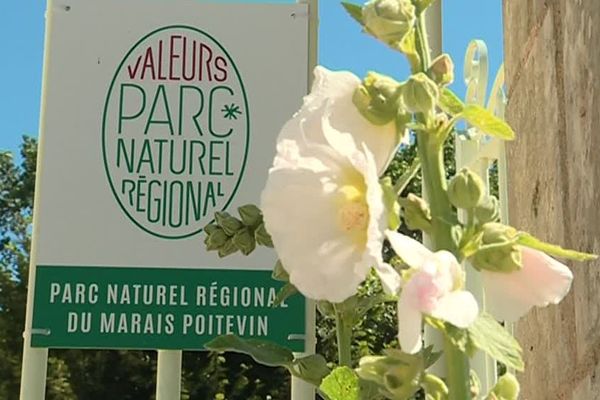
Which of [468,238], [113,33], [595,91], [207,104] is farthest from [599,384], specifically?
[113,33]

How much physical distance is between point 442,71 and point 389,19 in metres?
0.04

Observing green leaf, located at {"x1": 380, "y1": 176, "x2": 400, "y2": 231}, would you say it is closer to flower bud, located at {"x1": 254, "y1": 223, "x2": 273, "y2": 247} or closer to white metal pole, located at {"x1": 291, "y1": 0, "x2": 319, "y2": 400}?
flower bud, located at {"x1": 254, "y1": 223, "x2": 273, "y2": 247}

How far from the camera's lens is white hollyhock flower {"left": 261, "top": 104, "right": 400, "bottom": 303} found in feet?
1.45

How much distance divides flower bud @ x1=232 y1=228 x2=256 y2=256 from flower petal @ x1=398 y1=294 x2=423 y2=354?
0.27 m

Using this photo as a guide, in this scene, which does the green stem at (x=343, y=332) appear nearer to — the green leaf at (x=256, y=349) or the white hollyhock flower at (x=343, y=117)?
the green leaf at (x=256, y=349)

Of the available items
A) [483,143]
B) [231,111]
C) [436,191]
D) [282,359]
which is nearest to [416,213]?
[436,191]

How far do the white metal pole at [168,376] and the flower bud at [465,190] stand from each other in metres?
1.35

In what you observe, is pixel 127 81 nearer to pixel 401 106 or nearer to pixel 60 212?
pixel 60 212

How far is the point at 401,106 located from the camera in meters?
0.48

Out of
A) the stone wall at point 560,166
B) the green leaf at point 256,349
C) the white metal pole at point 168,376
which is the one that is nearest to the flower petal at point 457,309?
the green leaf at point 256,349

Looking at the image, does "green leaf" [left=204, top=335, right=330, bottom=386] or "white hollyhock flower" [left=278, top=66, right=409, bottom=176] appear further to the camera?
"green leaf" [left=204, top=335, right=330, bottom=386]

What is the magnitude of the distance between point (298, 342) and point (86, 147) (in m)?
0.50

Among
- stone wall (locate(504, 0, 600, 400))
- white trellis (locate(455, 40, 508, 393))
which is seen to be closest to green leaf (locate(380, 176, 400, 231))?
stone wall (locate(504, 0, 600, 400))

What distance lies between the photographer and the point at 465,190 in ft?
1.55
